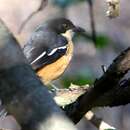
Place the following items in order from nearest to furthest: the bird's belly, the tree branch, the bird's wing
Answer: the tree branch → the bird's wing → the bird's belly

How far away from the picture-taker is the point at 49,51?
364 centimetres

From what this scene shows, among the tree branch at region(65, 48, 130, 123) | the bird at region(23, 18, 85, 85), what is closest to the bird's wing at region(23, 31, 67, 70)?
the bird at region(23, 18, 85, 85)

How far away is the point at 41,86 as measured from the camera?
2.67 ft

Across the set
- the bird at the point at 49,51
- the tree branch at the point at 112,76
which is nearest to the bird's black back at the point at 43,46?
the bird at the point at 49,51

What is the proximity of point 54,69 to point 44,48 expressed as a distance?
16cm

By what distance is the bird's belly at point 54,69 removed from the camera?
3619 millimetres

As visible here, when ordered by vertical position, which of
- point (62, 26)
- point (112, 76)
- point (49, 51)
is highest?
point (112, 76)

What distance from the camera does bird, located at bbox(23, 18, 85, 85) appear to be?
139 inches

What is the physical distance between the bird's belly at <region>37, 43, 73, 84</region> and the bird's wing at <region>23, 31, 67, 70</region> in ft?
0.09

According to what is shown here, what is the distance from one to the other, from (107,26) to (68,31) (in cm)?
233

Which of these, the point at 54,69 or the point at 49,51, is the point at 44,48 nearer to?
the point at 49,51

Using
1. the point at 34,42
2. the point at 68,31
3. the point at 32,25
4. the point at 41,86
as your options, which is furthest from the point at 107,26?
the point at 41,86

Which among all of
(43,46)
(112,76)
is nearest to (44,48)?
(43,46)

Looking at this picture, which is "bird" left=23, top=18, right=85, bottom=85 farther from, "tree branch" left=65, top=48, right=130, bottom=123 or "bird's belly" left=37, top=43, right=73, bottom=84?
"tree branch" left=65, top=48, right=130, bottom=123
